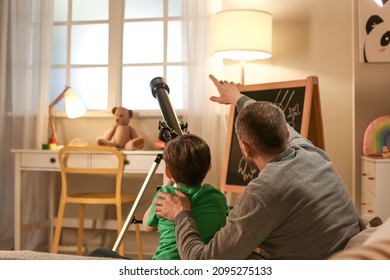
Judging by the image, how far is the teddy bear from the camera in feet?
9.64

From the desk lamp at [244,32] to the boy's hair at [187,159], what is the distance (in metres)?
1.55

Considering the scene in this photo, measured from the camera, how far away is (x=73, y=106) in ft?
10.2

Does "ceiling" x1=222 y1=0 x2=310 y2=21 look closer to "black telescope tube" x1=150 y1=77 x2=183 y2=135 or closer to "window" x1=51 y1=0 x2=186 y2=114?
"window" x1=51 y1=0 x2=186 y2=114

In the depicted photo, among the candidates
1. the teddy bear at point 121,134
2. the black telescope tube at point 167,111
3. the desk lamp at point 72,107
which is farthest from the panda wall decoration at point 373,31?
the desk lamp at point 72,107

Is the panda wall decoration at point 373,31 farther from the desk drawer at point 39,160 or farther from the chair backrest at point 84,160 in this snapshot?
the desk drawer at point 39,160

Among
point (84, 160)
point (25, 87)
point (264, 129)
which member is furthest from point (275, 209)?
point (25, 87)

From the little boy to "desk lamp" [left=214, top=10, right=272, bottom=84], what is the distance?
5.10 feet

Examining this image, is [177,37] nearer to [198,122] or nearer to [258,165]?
[198,122]

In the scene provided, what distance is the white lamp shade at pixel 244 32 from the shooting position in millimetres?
2703

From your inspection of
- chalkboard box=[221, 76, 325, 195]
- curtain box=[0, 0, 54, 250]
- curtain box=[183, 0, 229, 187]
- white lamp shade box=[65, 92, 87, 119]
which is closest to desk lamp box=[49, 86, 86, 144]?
white lamp shade box=[65, 92, 87, 119]

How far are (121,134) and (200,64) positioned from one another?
0.58m

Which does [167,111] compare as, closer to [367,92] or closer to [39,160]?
[367,92]

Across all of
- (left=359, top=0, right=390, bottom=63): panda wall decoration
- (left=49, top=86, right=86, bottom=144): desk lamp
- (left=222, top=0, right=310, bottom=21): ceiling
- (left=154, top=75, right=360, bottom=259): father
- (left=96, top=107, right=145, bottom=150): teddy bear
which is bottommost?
(left=154, top=75, right=360, bottom=259): father
